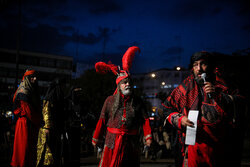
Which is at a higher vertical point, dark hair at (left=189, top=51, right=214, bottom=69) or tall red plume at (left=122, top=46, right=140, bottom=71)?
tall red plume at (left=122, top=46, right=140, bottom=71)

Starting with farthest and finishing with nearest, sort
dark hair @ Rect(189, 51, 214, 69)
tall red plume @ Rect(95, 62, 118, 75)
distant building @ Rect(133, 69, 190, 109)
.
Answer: distant building @ Rect(133, 69, 190, 109)
tall red plume @ Rect(95, 62, 118, 75)
dark hair @ Rect(189, 51, 214, 69)

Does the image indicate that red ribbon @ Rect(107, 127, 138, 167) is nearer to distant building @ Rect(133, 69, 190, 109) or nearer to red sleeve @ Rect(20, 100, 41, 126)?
red sleeve @ Rect(20, 100, 41, 126)

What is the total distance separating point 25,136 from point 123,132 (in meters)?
2.73

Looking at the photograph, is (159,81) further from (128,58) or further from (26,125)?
(128,58)

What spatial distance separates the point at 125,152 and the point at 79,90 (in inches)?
128

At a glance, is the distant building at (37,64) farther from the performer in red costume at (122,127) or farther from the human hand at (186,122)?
the human hand at (186,122)

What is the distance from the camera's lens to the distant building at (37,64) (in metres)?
57.3

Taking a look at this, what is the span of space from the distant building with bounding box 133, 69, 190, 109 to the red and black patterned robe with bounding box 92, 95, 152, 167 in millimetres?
61561

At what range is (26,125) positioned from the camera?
231 inches

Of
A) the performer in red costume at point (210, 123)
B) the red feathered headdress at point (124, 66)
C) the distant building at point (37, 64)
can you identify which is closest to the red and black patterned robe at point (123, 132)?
the red feathered headdress at point (124, 66)

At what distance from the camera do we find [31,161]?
5.83 metres

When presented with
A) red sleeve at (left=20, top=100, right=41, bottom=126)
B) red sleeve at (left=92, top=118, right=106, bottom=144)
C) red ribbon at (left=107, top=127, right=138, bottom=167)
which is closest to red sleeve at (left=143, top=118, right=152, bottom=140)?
red ribbon at (left=107, top=127, right=138, bottom=167)

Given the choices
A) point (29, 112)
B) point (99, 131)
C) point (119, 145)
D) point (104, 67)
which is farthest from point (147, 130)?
point (29, 112)

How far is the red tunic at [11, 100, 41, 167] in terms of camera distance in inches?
226
